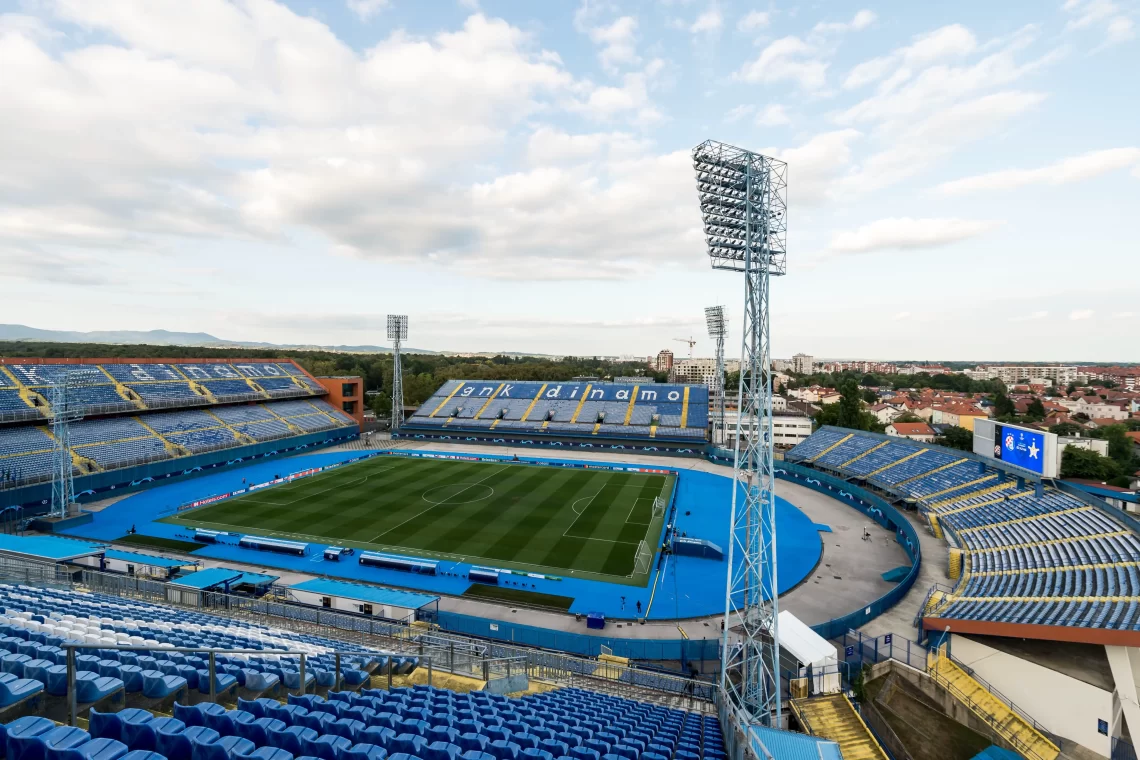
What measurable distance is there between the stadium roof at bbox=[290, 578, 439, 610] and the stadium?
0.66ft

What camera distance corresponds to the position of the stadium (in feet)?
26.8

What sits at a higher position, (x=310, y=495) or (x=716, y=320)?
(x=716, y=320)

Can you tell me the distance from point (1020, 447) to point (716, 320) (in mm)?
29821

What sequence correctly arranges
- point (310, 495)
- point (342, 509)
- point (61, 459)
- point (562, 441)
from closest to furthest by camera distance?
point (61, 459), point (342, 509), point (310, 495), point (562, 441)

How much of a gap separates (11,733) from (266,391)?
6515 cm

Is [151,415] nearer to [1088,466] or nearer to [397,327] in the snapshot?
[397,327]

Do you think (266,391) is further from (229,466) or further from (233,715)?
(233,715)

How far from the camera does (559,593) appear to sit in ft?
83.5

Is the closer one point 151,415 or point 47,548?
point 47,548

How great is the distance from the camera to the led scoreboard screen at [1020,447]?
1096 inches

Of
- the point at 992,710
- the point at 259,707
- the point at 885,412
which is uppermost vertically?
the point at 259,707

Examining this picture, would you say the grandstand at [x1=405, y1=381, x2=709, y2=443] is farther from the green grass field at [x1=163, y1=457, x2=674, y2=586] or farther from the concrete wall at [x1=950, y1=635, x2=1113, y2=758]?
the concrete wall at [x1=950, y1=635, x2=1113, y2=758]

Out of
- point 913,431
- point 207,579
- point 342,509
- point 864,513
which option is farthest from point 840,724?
point 913,431

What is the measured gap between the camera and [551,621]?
22.8 m
